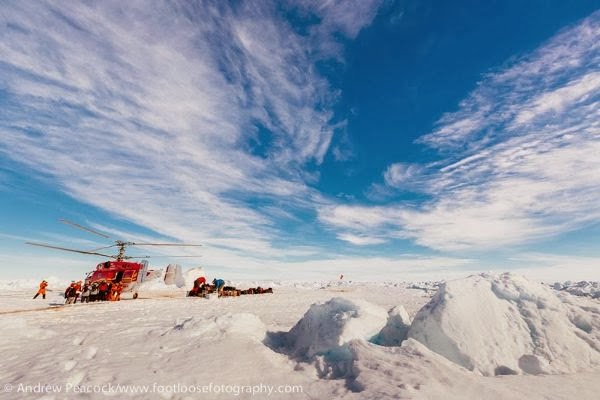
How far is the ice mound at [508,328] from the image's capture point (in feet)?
20.0

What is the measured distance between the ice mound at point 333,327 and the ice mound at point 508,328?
107 centimetres

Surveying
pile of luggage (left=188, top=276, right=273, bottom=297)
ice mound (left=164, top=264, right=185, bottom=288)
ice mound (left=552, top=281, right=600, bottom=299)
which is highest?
ice mound (left=164, top=264, right=185, bottom=288)

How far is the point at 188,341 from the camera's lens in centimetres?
752

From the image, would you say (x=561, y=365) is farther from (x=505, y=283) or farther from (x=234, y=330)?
(x=234, y=330)

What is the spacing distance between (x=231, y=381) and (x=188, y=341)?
230cm

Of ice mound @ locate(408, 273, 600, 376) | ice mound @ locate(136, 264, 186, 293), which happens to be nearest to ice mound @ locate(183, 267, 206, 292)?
ice mound @ locate(136, 264, 186, 293)

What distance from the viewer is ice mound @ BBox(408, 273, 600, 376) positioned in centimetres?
610

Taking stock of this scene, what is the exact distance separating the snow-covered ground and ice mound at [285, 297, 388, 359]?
3cm

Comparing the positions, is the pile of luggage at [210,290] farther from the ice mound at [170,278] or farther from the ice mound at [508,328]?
Answer: the ice mound at [508,328]

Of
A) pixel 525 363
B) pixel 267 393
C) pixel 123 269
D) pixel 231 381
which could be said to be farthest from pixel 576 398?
pixel 123 269

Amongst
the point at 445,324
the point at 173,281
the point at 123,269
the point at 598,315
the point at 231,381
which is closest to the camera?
the point at 231,381

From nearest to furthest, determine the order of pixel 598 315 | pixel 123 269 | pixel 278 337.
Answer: pixel 598 315, pixel 278 337, pixel 123 269

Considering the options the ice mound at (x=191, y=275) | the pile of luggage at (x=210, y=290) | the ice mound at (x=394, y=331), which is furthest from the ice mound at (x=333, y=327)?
the ice mound at (x=191, y=275)

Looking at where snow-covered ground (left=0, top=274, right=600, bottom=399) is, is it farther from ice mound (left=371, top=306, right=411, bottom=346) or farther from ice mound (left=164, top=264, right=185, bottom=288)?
ice mound (left=164, top=264, right=185, bottom=288)
